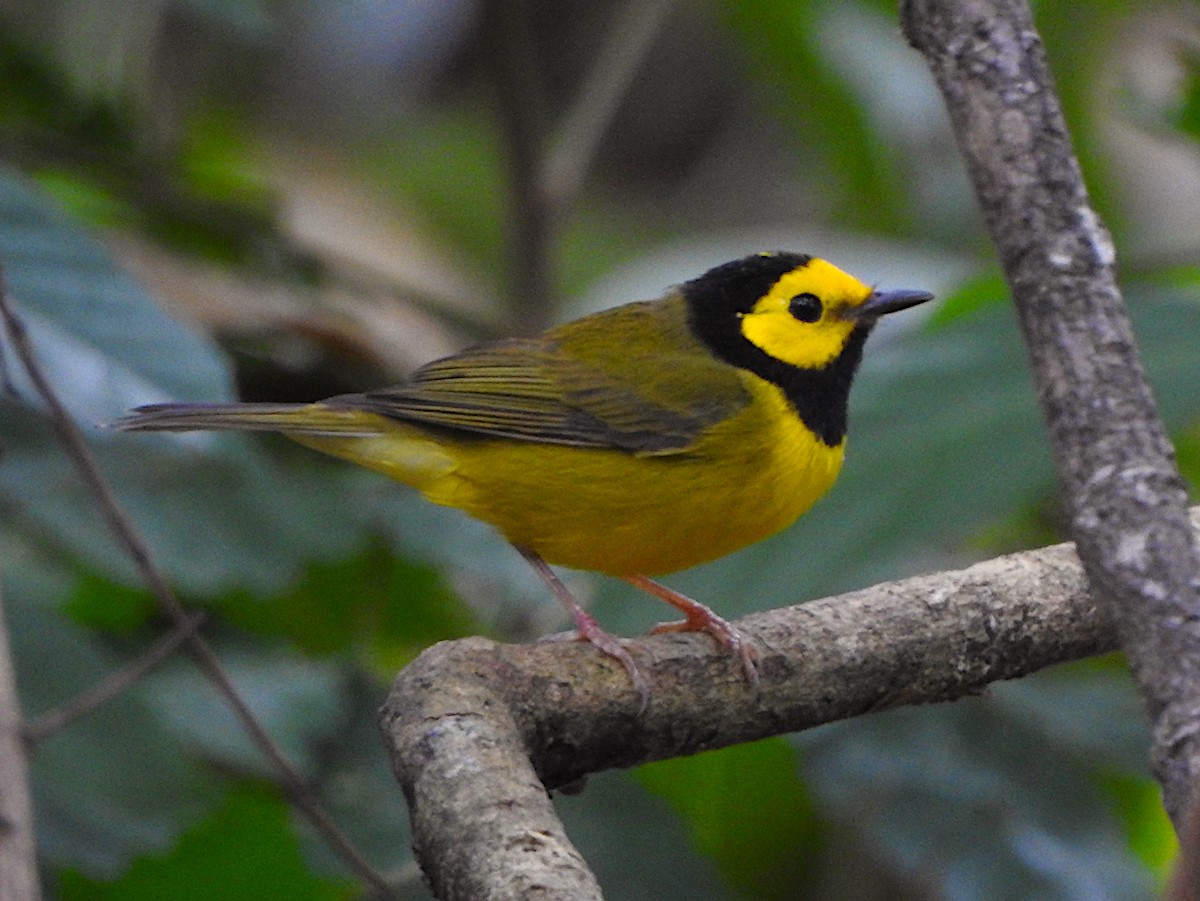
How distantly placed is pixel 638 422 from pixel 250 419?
84cm

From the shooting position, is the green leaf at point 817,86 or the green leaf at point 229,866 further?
the green leaf at point 817,86

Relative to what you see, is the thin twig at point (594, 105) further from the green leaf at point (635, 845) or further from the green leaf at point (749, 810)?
the green leaf at point (635, 845)

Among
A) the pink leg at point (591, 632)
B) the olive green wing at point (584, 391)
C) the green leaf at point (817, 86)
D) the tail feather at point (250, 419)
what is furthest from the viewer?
the green leaf at point (817, 86)

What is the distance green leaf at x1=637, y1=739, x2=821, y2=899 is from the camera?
4133 mm

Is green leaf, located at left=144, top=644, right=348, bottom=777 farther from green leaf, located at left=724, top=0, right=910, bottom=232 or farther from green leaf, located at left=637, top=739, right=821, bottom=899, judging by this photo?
green leaf, located at left=724, top=0, right=910, bottom=232

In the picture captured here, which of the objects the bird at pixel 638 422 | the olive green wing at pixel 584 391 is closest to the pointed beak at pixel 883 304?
the bird at pixel 638 422

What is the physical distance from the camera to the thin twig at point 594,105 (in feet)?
17.5

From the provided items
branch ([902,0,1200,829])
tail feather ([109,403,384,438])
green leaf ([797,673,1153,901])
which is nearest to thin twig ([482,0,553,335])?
tail feather ([109,403,384,438])

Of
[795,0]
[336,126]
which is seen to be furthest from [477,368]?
[336,126]

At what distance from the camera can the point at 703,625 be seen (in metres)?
3.02

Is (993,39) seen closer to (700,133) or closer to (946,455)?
(946,455)

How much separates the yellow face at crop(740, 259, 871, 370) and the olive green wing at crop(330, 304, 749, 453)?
14cm

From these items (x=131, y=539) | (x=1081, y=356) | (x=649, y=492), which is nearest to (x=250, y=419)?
(x=131, y=539)

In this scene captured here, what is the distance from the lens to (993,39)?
2.03 metres
